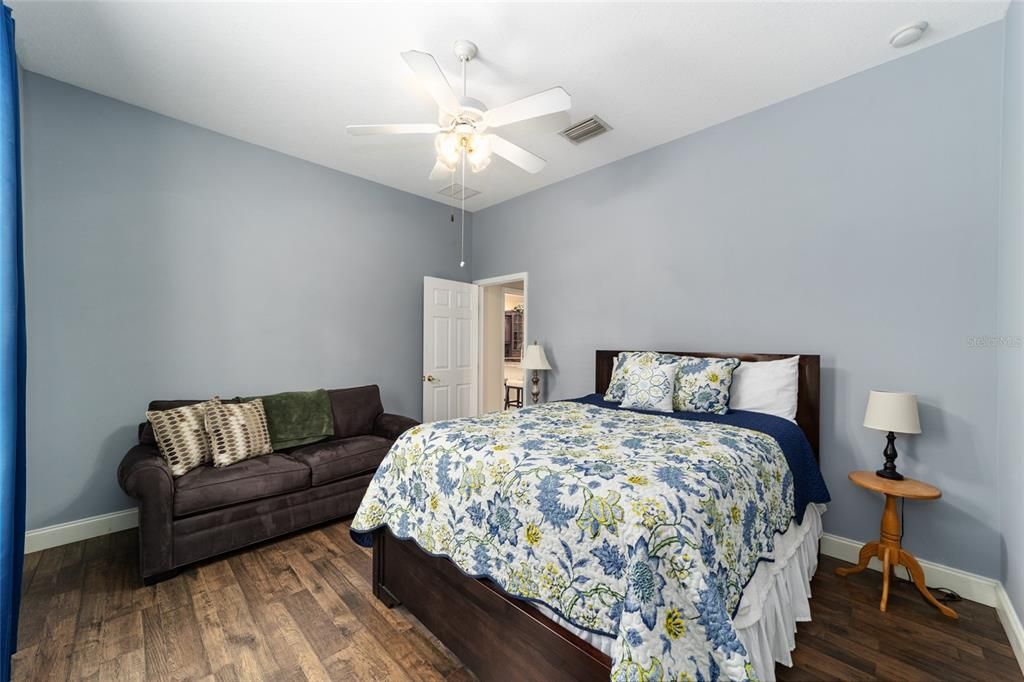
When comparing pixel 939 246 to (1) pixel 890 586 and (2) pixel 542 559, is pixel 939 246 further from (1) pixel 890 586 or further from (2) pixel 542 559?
(2) pixel 542 559

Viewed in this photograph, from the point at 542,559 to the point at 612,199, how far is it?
131 inches

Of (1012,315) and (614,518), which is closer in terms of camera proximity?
(614,518)

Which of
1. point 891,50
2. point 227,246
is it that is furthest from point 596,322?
point 227,246

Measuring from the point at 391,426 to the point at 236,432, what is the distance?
1.17 metres

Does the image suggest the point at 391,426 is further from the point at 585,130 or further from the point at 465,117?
the point at 585,130

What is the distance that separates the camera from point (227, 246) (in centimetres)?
344

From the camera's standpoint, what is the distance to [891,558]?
2.19 metres

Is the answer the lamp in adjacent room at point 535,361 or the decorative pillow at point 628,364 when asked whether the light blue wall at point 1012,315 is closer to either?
the decorative pillow at point 628,364

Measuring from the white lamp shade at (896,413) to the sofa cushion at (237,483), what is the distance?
3466mm

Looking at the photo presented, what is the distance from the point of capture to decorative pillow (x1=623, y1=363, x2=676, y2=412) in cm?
277

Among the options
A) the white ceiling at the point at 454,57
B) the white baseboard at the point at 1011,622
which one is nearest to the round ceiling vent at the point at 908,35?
the white ceiling at the point at 454,57

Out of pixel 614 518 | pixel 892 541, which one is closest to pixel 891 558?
pixel 892 541

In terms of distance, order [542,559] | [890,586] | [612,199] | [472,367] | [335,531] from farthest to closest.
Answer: [472,367]
[612,199]
[335,531]
[890,586]
[542,559]

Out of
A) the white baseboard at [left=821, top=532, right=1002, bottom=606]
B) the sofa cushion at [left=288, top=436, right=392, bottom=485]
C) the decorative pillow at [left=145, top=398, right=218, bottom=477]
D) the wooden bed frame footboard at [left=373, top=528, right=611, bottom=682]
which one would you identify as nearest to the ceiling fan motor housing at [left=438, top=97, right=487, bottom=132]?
the wooden bed frame footboard at [left=373, top=528, right=611, bottom=682]
